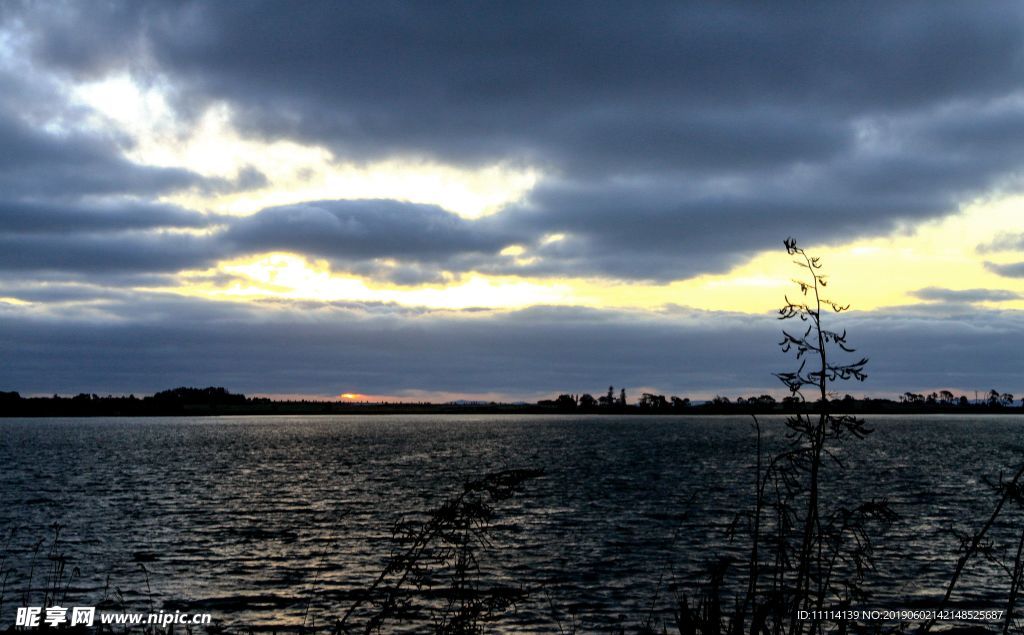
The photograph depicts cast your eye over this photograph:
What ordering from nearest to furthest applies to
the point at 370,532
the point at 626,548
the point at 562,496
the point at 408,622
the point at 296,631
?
the point at 296,631, the point at 408,622, the point at 626,548, the point at 370,532, the point at 562,496

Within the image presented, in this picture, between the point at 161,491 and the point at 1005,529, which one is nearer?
the point at 1005,529

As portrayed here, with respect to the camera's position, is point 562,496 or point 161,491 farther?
point 161,491

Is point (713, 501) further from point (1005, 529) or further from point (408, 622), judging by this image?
point (408, 622)

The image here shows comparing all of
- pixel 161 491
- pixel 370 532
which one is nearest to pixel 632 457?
pixel 161 491

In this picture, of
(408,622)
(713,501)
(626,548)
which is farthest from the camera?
(713,501)

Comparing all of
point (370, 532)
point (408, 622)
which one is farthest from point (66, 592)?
point (370, 532)

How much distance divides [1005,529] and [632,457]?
64.0 metres

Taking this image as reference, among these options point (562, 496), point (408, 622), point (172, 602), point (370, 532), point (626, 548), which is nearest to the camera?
point (408, 622)

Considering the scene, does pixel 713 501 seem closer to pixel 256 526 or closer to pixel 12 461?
pixel 256 526

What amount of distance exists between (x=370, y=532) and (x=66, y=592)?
1596cm

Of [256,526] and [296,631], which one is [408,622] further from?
[256,526]

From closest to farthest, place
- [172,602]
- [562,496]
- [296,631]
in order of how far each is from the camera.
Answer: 1. [296,631]
2. [172,602]
3. [562,496]

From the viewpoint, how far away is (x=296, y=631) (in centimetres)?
2241

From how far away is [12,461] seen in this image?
10331cm
